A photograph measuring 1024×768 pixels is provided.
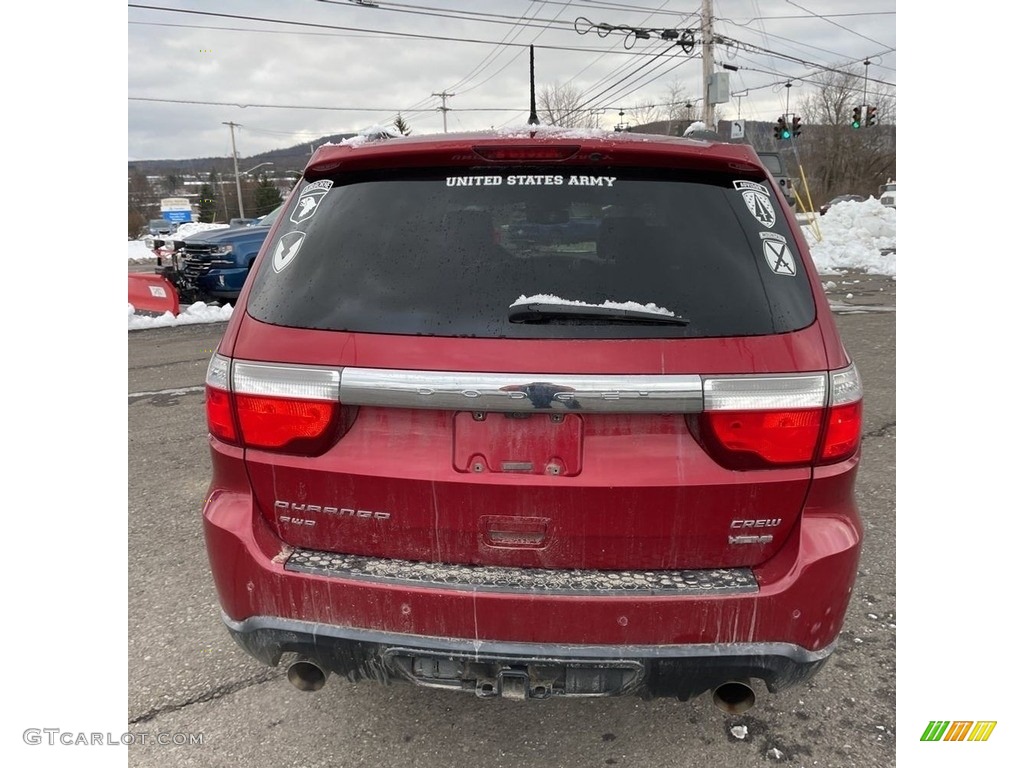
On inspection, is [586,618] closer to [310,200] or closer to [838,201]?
[310,200]

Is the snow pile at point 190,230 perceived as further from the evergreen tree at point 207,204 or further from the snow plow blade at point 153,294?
the evergreen tree at point 207,204

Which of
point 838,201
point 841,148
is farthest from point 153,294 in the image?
point 841,148

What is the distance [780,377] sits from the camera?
175 cm

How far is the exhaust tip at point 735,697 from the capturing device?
1.93 m

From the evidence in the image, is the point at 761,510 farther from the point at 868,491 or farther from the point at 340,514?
the point at 868,491

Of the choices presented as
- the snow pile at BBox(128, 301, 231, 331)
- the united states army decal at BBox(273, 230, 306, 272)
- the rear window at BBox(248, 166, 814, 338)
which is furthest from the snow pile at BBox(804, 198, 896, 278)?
the united states army decal at BBox(273, 230, 306, 272)

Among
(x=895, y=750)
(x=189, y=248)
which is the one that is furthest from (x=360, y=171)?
(x=189, y=248)

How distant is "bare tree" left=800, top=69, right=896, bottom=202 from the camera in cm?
5025

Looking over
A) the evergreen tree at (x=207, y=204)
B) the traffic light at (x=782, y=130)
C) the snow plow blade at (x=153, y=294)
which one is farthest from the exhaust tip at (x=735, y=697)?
the evergreen tree at (x=207, y=204)

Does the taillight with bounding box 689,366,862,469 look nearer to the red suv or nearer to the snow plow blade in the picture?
the red suv

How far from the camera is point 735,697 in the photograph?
1955 millimetres

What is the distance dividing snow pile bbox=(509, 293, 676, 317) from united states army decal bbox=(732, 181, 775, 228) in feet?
1.50

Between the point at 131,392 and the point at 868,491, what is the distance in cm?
670

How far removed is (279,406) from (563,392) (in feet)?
2.52
